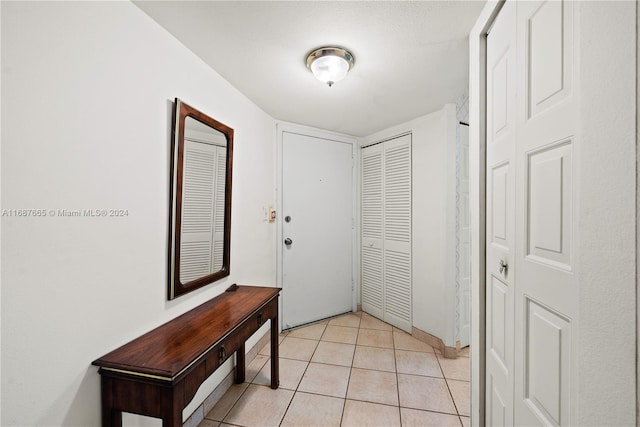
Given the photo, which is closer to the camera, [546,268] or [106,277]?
[546,268]

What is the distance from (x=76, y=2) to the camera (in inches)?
38.7

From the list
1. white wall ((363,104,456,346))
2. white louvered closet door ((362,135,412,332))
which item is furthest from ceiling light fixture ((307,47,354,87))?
white louvered closet door ((362,135,412,332))

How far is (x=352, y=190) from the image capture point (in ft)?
11.1

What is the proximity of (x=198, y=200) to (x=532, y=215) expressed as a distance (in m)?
1.64

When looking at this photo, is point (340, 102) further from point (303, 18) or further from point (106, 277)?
point (106, 277)

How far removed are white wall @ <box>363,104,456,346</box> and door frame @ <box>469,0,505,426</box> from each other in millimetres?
1121

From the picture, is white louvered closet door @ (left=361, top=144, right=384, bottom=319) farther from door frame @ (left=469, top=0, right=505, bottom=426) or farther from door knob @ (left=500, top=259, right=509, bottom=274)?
door knob @ (left=500, top=259, right=509, bottom=274)

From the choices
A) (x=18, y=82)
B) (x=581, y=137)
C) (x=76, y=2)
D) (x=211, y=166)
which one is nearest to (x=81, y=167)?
(x=18, y=82)

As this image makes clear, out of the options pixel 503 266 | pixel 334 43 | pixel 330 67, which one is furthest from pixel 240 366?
pixel 334 43

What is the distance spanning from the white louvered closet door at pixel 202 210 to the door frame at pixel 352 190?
936mm

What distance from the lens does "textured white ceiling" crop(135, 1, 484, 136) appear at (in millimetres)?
1277

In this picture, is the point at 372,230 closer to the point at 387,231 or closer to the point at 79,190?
the point at 387,231

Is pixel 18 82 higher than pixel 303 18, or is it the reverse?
pixel 303 18

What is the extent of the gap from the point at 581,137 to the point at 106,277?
1.63 metres
